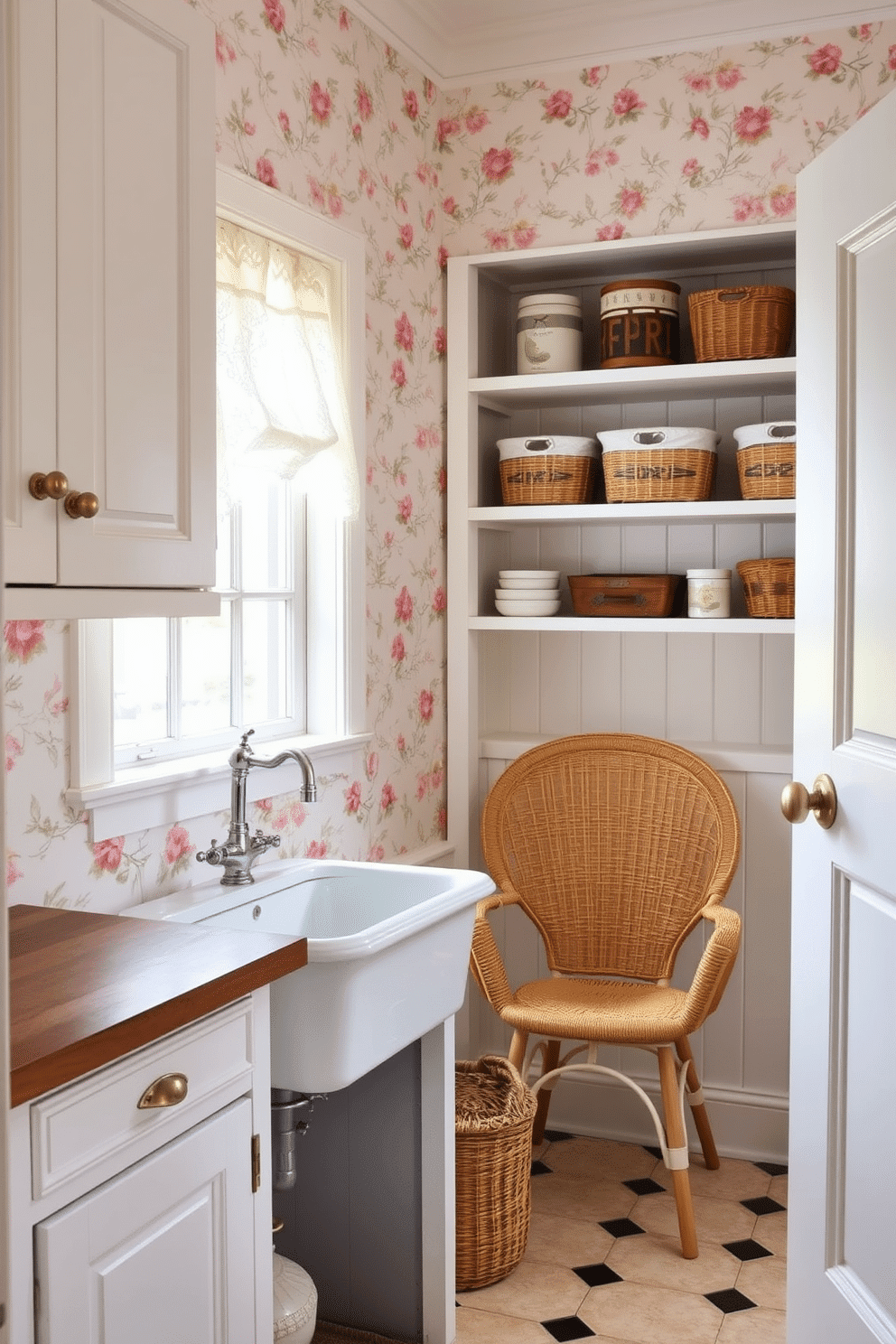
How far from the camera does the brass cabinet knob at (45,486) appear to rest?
145 cm

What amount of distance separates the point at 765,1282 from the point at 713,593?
152 centimetres

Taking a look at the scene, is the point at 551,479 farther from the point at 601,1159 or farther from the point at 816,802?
the point at 601,1159

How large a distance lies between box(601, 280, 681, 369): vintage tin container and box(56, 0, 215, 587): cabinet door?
1.54 meters

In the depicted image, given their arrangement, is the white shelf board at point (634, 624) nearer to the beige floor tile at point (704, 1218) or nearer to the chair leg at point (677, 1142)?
the chair leg at point (677, 1142)

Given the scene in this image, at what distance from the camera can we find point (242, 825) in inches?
90.9

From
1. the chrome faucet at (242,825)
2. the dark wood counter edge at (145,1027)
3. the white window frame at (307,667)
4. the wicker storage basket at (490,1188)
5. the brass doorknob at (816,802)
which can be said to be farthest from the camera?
the wicker storage basket at (490,1188)

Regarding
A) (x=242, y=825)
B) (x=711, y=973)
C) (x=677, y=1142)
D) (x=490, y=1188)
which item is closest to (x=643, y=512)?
(x=711, y=973)

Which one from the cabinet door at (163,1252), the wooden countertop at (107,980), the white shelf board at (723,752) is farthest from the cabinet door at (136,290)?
the white shelf board at (723,752)

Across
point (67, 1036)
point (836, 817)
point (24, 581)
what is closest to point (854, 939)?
point (836, 817)

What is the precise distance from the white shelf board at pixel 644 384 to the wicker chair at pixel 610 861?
2.87 feet

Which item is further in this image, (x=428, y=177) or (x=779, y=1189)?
(x=428, y=177)

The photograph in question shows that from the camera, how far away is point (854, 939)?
5.94 ft

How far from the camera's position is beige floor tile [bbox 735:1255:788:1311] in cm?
249

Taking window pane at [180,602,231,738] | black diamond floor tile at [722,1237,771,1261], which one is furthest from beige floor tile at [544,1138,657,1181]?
window pane at [180,602,231,738]
